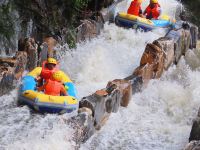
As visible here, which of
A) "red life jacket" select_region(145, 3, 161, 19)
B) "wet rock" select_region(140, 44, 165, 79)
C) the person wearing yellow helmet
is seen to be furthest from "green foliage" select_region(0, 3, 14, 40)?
"red life jacket" select_region(145, 3, 161, 19)

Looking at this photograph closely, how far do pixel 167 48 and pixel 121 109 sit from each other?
3303 millimetres

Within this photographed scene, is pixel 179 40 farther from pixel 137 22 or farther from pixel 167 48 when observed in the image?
pixel 137 22

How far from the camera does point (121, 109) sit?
37.1ft

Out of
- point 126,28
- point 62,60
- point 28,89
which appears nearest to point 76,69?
point 62,60

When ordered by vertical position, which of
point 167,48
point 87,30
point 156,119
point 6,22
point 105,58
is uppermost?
point 6,22

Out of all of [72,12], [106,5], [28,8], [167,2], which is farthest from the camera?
[167,2]

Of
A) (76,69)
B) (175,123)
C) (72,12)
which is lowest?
(175,123)

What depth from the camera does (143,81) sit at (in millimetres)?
12492

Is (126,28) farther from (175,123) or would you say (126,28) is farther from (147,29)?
(175,123)

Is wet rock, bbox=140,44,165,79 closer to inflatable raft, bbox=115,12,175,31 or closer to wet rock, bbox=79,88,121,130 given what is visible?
wet rock, bbox=79,88,121,130

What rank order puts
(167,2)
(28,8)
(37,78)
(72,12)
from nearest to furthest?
(37,78) → (28,8) → (72,12) → (167,2)

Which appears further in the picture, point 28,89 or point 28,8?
point 28,8

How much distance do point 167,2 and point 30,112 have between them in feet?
44.4

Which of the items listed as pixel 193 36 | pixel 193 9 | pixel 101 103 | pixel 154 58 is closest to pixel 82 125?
pixel 101 103
